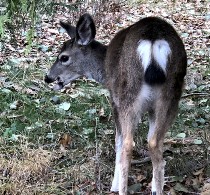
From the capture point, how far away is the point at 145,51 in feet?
13.3

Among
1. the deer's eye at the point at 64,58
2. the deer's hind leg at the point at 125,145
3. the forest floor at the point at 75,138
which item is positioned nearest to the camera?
the deer's hind leg at the point at 125,145

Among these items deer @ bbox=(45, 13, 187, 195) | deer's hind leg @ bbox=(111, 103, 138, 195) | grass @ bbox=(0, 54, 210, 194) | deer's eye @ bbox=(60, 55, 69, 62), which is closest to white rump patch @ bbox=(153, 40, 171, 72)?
deer @ bbox=(45, 13, 187, 195)

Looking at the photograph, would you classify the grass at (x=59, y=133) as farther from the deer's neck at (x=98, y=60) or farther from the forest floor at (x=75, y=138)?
the deer's neck at (x=98, y=60)

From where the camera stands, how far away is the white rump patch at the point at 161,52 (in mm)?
3982

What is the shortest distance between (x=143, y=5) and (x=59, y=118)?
22.5 ft

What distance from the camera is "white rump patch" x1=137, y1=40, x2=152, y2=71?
400 centimetres

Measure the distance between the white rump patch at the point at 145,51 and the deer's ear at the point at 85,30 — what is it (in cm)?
107

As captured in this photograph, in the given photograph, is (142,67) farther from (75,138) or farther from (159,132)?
(75,138)

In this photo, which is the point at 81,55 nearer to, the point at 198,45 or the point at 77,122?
the point at 77,122

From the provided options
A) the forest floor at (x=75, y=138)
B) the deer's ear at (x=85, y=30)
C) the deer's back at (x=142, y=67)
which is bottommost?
the forest floor at (x=75, y=138)

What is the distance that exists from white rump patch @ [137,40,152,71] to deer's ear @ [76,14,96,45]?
3.50ft

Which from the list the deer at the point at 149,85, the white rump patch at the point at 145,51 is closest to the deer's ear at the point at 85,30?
the deer at the point at 149,85

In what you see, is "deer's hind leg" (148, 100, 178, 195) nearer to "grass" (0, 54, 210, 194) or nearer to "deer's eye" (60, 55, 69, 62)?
"grass" (0, 54, 210, 194)

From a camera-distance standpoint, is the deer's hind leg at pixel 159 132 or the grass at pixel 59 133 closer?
the deer's hind leg at pixel 159 132
